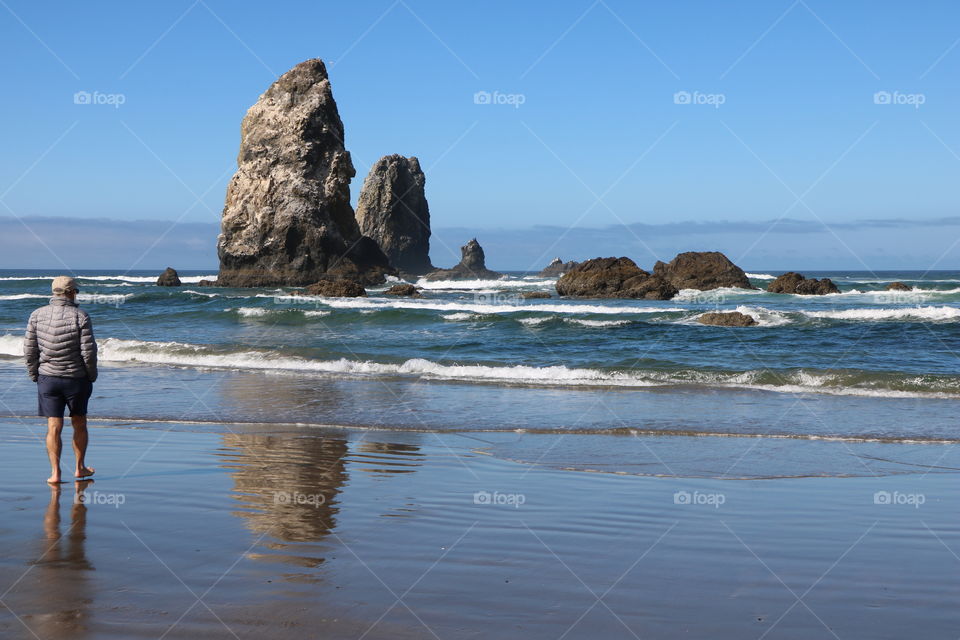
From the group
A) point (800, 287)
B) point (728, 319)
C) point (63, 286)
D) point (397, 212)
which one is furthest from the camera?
point (397, 212)

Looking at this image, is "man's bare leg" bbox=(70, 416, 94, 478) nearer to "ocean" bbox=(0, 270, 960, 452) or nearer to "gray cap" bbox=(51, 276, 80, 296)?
"gray cap" bbox=(51, 276, 80, 296)

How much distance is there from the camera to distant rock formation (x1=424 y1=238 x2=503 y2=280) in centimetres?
9044

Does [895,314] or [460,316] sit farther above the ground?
[460,316]

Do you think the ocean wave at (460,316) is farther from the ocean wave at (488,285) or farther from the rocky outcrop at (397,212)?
the rocky outcrop at (397,212)

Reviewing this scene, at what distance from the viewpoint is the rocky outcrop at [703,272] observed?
44219 mm

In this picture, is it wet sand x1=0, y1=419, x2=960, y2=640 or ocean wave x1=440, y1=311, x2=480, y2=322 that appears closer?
wet sand x1=0, y1=419, x2=960, y2=640

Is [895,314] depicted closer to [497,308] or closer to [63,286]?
[497,308]

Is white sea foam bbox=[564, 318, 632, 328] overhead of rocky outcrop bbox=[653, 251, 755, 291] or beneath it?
beneath

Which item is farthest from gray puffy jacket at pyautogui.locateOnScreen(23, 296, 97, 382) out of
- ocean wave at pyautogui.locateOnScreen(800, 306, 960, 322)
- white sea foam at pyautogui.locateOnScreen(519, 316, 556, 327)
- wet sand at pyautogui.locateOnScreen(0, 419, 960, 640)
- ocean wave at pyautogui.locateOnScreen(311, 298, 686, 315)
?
ocean wave at pyautogui.locateOnScreen(800, 306, 960, 322)

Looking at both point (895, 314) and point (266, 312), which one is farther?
point (266, 312)

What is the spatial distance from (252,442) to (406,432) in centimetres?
181

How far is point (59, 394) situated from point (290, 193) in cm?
4790

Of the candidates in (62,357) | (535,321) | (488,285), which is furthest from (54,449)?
(488,285)

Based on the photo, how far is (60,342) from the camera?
6.57 meters
